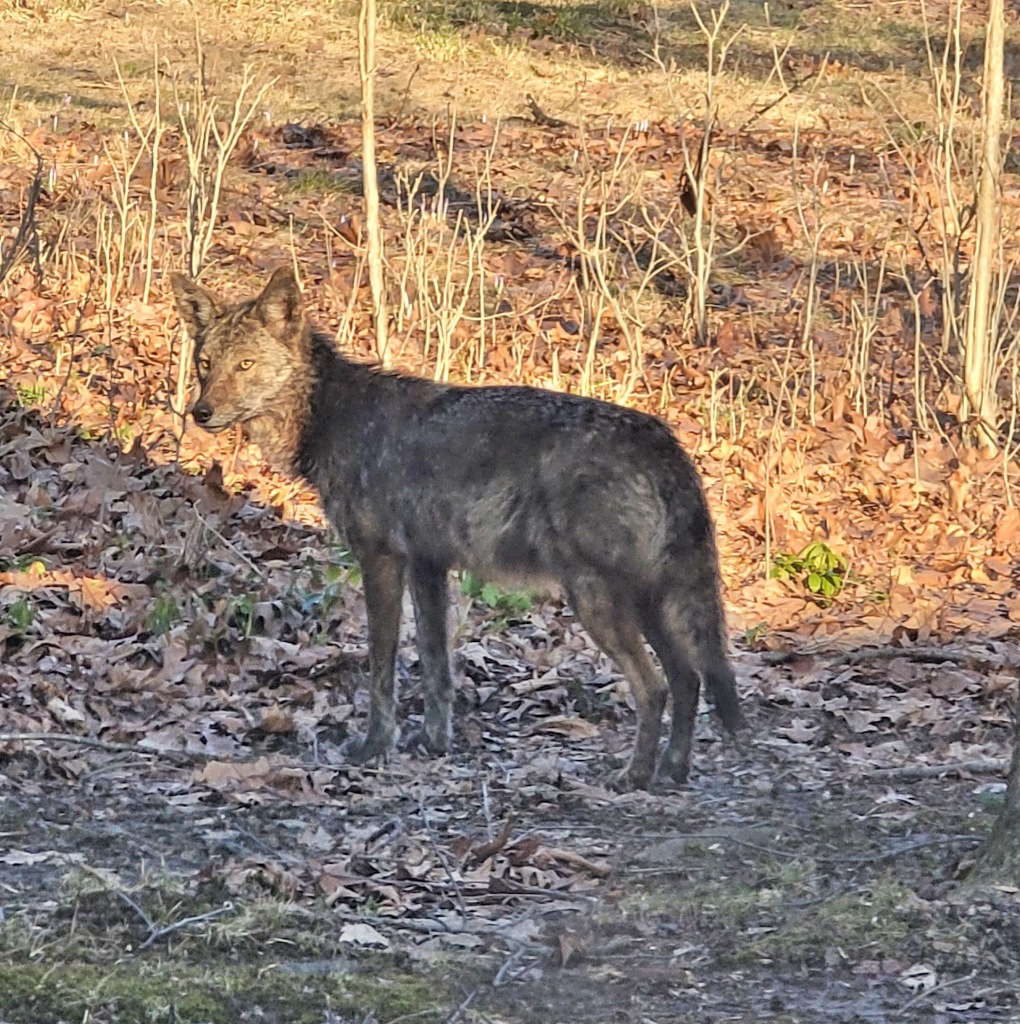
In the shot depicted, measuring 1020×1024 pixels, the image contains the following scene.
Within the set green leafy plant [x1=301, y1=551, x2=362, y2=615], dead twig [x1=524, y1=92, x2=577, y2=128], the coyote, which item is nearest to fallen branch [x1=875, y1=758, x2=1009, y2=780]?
the coyote

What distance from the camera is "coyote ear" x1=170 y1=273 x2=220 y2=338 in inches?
324

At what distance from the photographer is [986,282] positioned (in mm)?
11547

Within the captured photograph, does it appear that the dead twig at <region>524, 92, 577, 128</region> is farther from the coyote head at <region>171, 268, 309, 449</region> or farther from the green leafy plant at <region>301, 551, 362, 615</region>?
the coyote head at <region>171, 268, 309, 449</region>

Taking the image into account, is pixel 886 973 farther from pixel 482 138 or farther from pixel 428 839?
pixel 482 138

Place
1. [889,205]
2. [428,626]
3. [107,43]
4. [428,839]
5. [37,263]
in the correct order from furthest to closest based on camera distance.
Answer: [107,43] < [889,205] < [37,263] < [428,626] < [428,839]

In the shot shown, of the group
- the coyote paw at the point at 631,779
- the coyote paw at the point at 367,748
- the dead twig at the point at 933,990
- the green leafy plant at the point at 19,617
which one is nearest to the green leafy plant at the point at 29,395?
the green leafy plant at the point at 19,617

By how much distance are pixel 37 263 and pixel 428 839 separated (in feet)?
30.3

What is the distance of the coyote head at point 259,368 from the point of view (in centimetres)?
804

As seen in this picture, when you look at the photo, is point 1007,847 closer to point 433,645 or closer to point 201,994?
point 201,994

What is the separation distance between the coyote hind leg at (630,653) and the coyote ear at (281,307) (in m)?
2.07

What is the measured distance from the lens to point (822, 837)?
6.15 m

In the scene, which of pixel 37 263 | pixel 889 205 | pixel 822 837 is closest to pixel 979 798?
pixel 822 837

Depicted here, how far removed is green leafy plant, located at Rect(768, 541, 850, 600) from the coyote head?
3215mm

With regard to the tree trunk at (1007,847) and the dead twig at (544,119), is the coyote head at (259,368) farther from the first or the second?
the dead twig at (544,119)
